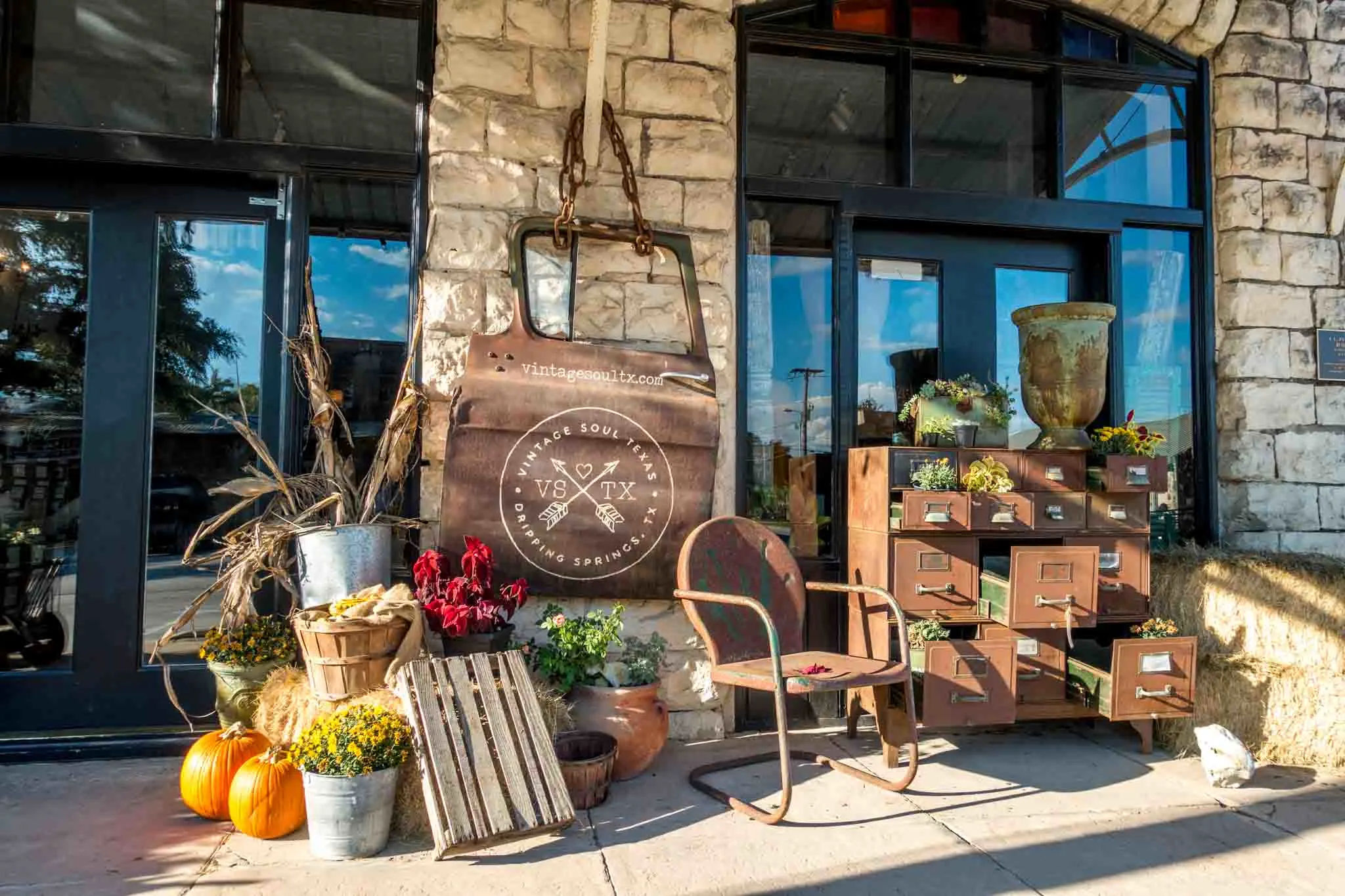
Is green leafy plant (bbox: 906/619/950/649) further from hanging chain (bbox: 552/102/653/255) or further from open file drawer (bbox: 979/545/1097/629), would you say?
hanging chain (bbox: 552/102/653/255)

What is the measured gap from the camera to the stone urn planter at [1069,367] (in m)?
3.78

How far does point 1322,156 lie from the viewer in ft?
14.8

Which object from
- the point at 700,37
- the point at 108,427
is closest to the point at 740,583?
the point at 700,37

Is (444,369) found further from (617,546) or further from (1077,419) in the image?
(1077,419)

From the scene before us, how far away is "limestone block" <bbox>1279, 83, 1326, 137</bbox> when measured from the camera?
14.7ft

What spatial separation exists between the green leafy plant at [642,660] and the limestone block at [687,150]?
6.74ft

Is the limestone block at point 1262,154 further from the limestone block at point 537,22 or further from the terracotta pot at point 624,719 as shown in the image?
the terracotta pot at point 624,719

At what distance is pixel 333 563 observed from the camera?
318 cm

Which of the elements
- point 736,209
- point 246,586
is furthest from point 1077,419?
point 246,586

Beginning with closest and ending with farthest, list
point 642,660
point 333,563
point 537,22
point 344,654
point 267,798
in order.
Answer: point 267,798
point 344,654
point 333,563
point 642,660
point 537,22

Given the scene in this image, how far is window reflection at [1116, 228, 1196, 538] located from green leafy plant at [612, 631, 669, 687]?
2.76 metres

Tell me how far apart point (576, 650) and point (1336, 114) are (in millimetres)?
4810

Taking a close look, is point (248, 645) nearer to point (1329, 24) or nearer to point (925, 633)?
point (925, 633)

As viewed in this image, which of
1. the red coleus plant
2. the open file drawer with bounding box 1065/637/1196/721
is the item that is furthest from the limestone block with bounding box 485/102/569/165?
the open file drawer with bounding box 1065/637/1196/721
